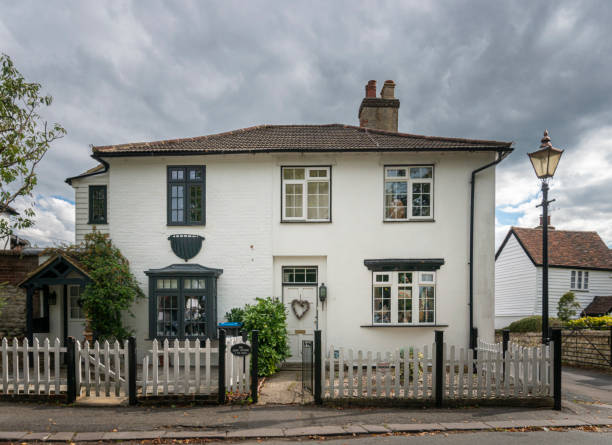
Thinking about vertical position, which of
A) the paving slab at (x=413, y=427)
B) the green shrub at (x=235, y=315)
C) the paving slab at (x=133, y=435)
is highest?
the green shrub at (x=235, y=315)

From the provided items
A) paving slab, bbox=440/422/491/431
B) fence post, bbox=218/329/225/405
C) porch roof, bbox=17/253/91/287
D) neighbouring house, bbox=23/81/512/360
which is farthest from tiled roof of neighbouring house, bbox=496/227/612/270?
porch roof, bbox=17/253/91/287

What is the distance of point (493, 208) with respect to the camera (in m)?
10.4

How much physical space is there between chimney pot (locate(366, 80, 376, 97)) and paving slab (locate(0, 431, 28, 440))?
41.9 ft

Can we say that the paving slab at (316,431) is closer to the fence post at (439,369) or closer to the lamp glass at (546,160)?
the fence post at (439,369)

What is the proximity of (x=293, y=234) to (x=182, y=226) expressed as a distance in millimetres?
3091

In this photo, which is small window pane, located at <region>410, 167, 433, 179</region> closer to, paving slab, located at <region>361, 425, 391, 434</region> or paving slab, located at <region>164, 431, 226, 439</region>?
paving slab, located at <region>361, 425, 391, 434</region>

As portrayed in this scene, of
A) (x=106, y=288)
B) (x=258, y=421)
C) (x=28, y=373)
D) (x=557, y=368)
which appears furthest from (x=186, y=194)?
(x=557, y=368)

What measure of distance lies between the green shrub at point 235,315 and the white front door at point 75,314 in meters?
4.55

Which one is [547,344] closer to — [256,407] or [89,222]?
[256,407]

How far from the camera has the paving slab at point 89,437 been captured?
5.24m

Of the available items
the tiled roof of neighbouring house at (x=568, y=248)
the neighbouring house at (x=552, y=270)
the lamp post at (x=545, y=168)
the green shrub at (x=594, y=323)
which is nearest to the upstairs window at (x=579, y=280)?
the neighbouring house at (x=552, y=270)

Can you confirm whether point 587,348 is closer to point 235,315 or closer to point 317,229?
point 317,229

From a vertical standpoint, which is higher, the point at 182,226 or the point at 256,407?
the point at 182,226

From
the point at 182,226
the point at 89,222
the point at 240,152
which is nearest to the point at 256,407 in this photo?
the point at 182,226
